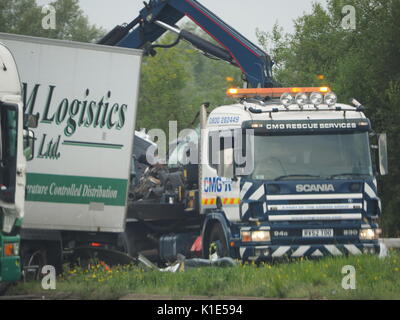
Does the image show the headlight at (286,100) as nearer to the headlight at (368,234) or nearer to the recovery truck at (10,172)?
the headlight at (368,234)

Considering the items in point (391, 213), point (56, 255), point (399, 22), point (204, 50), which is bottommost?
point (56, 255)

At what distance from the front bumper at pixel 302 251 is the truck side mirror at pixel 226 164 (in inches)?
50.4

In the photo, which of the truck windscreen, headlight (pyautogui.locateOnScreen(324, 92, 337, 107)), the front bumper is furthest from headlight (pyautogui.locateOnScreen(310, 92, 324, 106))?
the front bumper

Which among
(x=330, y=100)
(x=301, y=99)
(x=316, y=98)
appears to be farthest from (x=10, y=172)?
(x=330, y=100)

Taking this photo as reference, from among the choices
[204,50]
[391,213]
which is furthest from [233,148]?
[391,213]

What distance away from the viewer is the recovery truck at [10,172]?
13609 millimetres

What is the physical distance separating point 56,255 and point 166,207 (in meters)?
3.81

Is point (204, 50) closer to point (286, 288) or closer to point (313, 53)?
point (286, 288)

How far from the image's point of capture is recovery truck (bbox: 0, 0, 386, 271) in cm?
1672

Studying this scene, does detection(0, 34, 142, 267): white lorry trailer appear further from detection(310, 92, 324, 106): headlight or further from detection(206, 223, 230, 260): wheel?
detection(310, 92, 324, 106): headlight

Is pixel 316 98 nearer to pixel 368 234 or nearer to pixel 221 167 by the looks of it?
pixel 221 167

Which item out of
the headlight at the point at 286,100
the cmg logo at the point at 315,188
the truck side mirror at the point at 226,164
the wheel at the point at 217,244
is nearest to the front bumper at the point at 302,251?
the wheel at the point at 217,244

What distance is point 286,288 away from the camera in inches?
560

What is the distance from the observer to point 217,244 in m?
18.2
